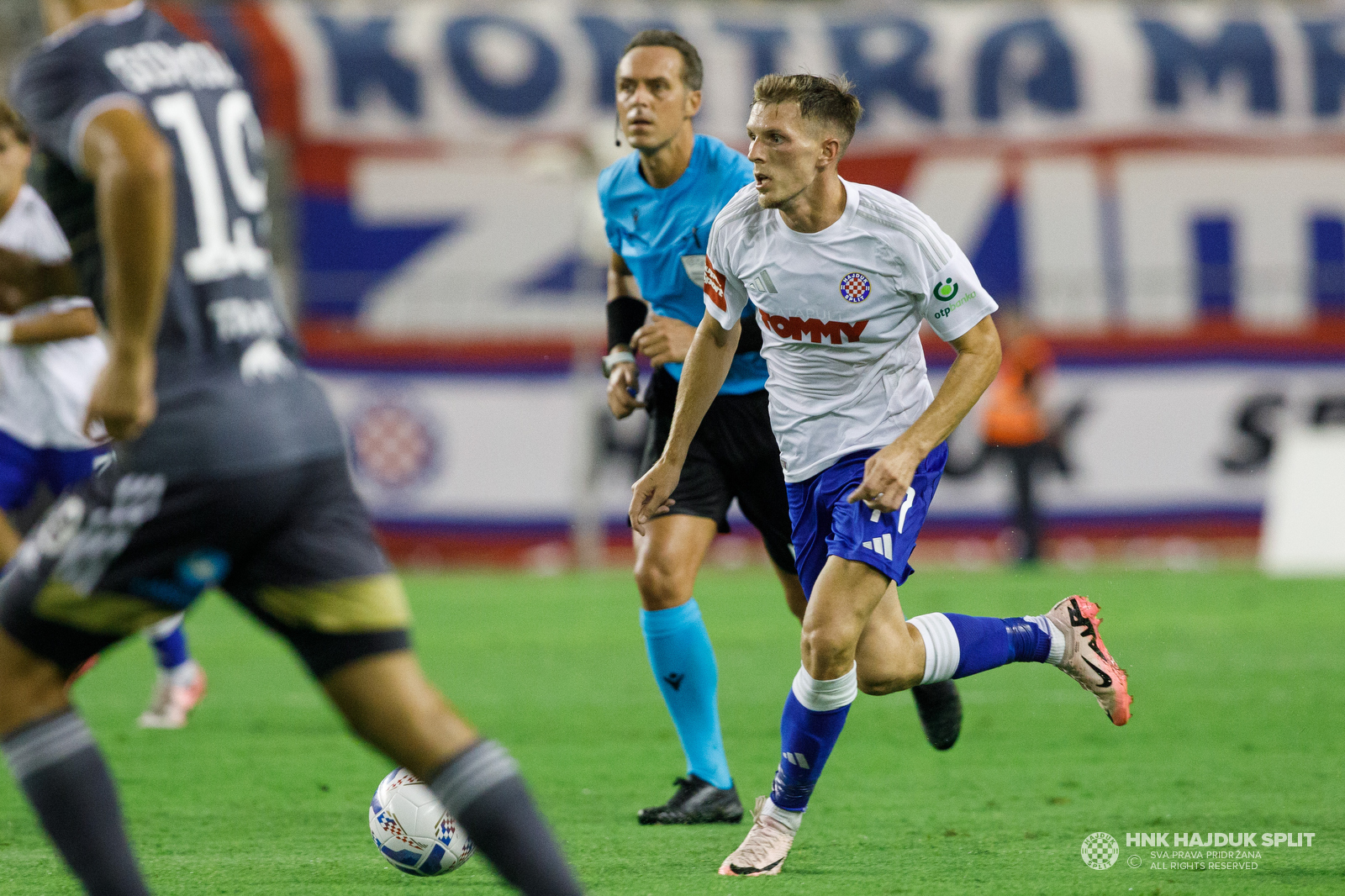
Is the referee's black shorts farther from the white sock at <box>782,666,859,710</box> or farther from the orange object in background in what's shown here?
the orange object in background

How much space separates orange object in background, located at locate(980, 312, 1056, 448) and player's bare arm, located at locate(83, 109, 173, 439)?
44.4 feet

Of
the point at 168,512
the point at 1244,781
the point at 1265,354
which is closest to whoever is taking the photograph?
the point at 168,512

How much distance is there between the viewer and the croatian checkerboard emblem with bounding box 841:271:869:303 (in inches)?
187

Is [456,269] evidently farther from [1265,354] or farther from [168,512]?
[168,512]

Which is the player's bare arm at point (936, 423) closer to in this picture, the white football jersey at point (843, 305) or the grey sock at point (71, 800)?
the white football jersey at point (843, 305)

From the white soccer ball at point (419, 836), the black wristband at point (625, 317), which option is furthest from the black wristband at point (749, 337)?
the white soccer ball at point (419, 836)

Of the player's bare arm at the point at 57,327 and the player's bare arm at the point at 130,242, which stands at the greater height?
the player's bare arm at the point at 130,242

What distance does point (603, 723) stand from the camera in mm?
7914

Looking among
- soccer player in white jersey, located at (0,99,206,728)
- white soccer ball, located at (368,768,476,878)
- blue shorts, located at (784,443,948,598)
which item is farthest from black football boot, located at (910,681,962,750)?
soccer player in white jersey, located at (0,99,206,728)

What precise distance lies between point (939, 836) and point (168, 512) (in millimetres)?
2911

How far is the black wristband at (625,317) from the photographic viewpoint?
6.09 metres

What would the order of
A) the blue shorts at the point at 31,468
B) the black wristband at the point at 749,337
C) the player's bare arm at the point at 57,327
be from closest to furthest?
1. the black wristband at the point at 749,337
2. the player's bare arm at the point at 57,327
3. the blue shorts at the point at 31,468

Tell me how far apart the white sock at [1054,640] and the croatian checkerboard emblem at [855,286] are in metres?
1.20

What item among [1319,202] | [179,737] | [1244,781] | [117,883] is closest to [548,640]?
[179,737]
